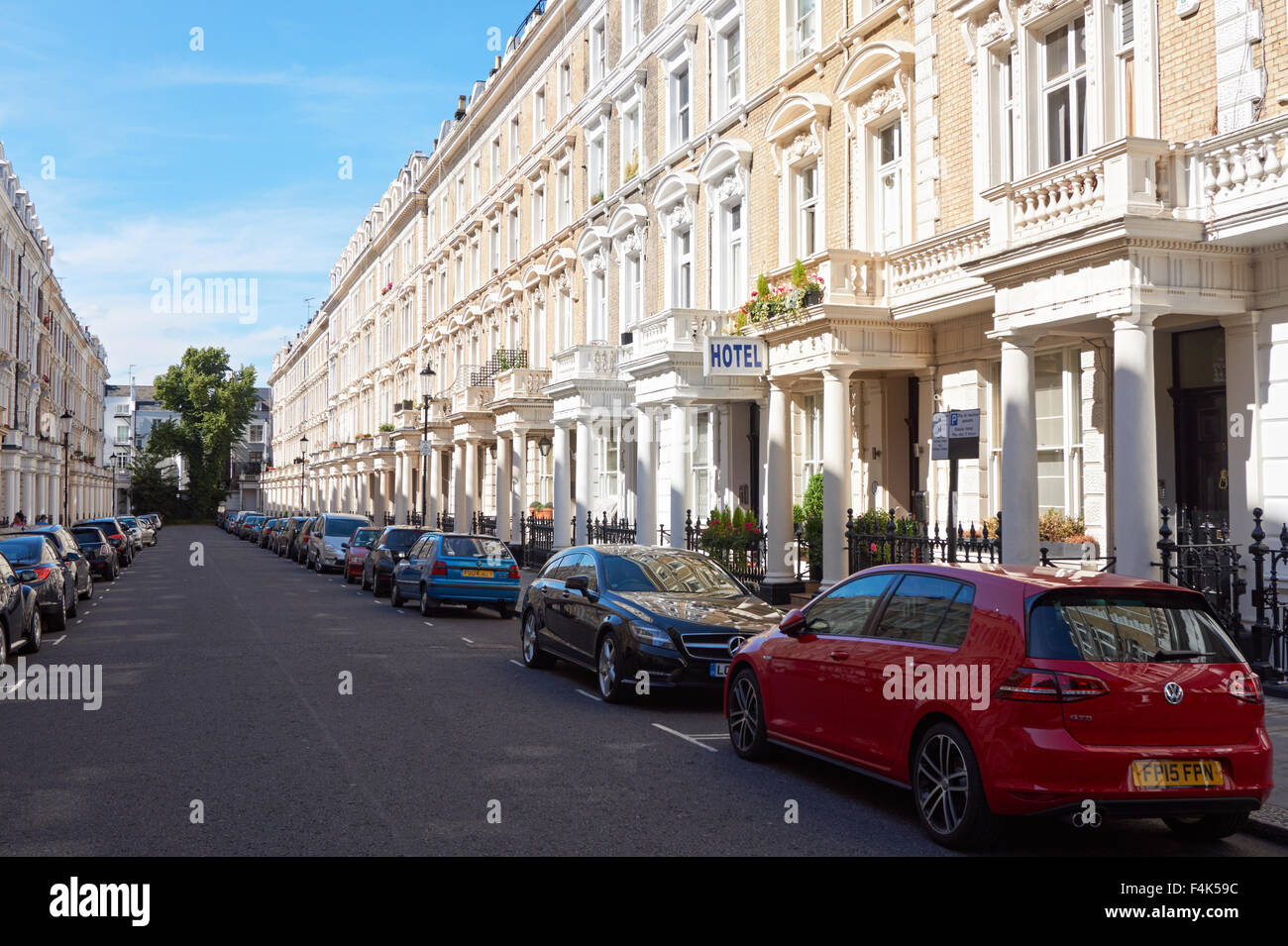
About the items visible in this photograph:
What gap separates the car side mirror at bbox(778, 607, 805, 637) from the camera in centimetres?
851

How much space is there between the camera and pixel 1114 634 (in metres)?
6.52

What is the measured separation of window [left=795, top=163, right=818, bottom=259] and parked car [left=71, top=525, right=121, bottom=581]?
2174 cm

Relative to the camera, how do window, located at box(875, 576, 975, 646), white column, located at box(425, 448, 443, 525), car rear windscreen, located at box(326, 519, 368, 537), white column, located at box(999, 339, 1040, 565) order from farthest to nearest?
white column, located at box(425, 448, 443, 525)
car rear windscreen, located at box(326, 519, 368, 537)
white column, located at box(999, 339, 1040, 565)
window, located at box(875, 576, 975, 646)

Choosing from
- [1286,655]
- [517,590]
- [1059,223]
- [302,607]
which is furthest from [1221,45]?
[302,607]

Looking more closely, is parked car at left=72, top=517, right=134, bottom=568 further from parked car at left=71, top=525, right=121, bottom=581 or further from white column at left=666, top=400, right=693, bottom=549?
white column at left=666, top=400, right=693, bottom=549

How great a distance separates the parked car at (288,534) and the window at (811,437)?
90.8 feet

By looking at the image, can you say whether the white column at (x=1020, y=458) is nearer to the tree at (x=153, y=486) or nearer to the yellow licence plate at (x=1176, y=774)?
the yellow licence plate at (x=1176, y=774)

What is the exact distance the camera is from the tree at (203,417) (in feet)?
385

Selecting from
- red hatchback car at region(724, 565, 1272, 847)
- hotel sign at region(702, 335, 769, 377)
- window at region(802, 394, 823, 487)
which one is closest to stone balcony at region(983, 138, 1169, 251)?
red hatchback car at region(724, 565, 1272, 847)

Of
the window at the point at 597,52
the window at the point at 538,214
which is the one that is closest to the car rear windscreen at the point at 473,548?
the window at the point at 597,52

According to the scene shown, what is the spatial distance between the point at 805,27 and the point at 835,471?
898 centimetres

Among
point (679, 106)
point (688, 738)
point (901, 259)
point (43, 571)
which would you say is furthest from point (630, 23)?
point (688, 738)

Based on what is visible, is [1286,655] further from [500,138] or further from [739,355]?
[500,138]
